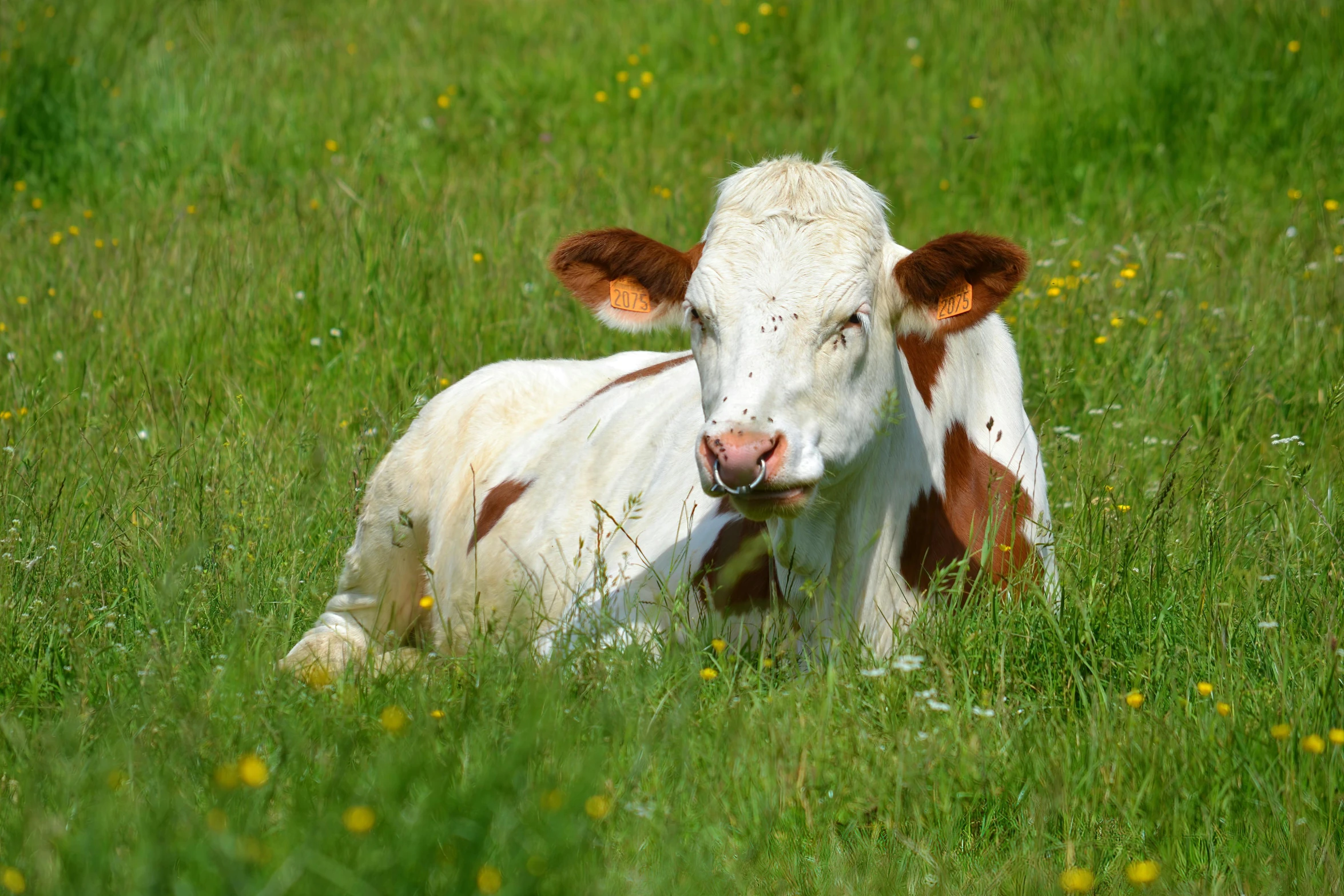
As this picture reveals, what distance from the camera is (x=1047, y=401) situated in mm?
5375

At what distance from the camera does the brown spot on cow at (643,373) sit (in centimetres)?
475

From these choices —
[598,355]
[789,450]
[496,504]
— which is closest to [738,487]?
[789,450]

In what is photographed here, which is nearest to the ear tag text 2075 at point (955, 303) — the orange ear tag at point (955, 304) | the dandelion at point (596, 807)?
the orange ear tag at point (955, 304)

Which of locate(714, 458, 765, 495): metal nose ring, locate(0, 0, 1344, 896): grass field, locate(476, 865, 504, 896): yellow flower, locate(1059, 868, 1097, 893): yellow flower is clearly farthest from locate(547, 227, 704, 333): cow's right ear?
locate(476, 865, 504, 896): yellow flower

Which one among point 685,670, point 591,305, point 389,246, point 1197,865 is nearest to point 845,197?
point 591,305

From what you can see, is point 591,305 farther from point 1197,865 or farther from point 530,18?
point 530,18

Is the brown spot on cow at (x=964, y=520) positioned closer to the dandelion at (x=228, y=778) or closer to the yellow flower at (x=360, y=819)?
the yellow flower at (x=360, y=819)

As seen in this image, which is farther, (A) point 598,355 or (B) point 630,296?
(A) point 598,355

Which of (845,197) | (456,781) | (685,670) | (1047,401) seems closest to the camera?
(456,781)

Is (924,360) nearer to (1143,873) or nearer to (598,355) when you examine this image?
(1143,873)

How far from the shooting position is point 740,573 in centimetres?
347

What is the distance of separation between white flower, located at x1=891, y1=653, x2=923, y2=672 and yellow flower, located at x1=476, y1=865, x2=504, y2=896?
119cm

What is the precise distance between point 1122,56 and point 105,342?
5722mm

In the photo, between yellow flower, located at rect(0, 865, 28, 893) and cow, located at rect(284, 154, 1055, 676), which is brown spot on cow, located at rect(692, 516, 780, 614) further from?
yellow flower, located at rect(0, 865, 28, 893)
